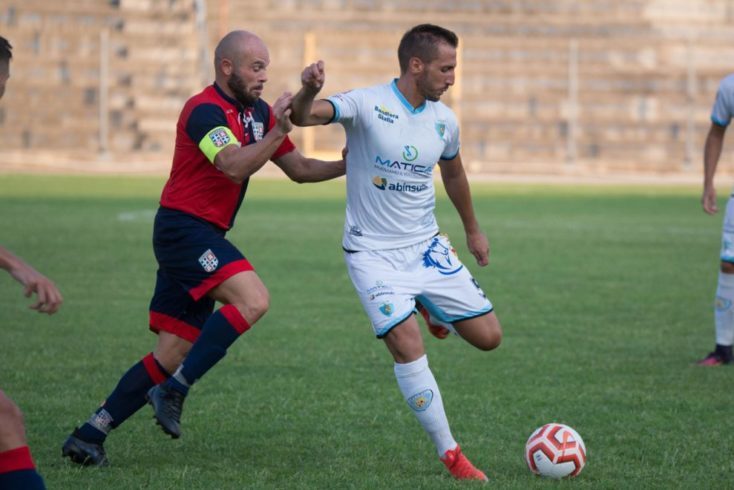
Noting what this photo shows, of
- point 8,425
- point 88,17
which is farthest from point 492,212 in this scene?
point 88,17

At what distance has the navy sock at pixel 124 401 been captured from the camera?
6.36 m

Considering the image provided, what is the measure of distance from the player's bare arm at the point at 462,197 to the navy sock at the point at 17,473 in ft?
9.96

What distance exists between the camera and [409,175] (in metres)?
6.52

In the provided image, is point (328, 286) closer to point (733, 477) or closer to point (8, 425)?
point (733, 477)

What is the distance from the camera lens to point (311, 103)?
604 centimetres

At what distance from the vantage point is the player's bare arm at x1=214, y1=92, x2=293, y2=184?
6.01 metres

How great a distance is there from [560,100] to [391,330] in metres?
41.9

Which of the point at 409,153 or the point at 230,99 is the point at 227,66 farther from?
the point at 409,153

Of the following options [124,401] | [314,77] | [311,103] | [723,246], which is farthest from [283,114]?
[723,246]

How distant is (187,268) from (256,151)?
0.76 meters

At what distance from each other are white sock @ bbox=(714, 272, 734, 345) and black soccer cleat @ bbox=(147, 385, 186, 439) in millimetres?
4657

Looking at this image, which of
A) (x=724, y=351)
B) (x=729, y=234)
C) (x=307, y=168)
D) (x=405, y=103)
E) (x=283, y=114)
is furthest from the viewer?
(x=724, y=351)

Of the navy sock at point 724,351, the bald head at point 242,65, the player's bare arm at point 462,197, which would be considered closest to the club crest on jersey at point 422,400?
the player's bare arm at point 462,197

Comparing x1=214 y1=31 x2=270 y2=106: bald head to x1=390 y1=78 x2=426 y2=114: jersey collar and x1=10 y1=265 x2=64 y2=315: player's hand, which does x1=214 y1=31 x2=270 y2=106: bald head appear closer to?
x1=390 y1=78 x2=426 y2=114: jersey collar
